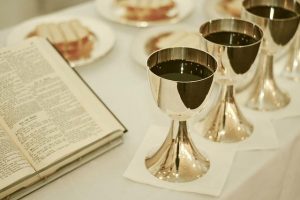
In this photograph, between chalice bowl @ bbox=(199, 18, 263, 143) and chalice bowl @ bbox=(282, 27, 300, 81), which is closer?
chalice bowl @ bbox=(199, 18, 263, 143)

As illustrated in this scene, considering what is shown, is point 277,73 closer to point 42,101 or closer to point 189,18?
point 189,18

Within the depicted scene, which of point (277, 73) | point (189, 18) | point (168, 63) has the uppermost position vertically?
point (189, 18)

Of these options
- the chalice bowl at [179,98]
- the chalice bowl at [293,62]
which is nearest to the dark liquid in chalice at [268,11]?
the chalice bowl at [293,62]

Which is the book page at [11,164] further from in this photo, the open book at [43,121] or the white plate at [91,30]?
the white plate at [91,30]

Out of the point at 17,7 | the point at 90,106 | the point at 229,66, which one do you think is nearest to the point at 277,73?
the point at 229,66

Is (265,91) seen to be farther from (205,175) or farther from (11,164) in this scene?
(11,164)

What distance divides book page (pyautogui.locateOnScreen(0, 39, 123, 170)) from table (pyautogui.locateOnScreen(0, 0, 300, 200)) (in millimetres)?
41

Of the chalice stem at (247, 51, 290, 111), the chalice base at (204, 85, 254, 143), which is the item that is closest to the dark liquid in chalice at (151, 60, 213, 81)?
the chalice base at (204, 85, 254, 143)

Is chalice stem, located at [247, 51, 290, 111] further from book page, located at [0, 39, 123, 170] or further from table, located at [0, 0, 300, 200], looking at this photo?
book page, located at [0, 39, 123, 170]

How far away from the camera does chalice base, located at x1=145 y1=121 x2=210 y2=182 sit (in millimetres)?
626

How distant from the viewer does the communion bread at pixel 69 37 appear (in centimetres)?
89

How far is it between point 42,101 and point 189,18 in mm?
501

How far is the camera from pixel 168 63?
0.61m

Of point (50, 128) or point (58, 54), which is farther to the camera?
point (58, 54)
